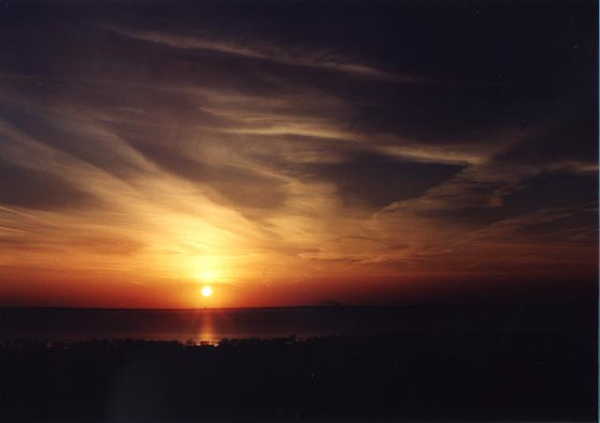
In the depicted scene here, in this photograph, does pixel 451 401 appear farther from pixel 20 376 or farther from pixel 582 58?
pixel 20 376

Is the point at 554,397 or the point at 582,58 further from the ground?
the point at 582,58

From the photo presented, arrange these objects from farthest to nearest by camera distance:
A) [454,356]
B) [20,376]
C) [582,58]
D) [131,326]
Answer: [131,326]
[454,356]
[20,376]
[582,58]

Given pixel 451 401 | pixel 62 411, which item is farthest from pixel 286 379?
pixel 62 411

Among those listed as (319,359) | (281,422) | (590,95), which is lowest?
(281,422)

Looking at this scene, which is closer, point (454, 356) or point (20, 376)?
point (20, 376)
